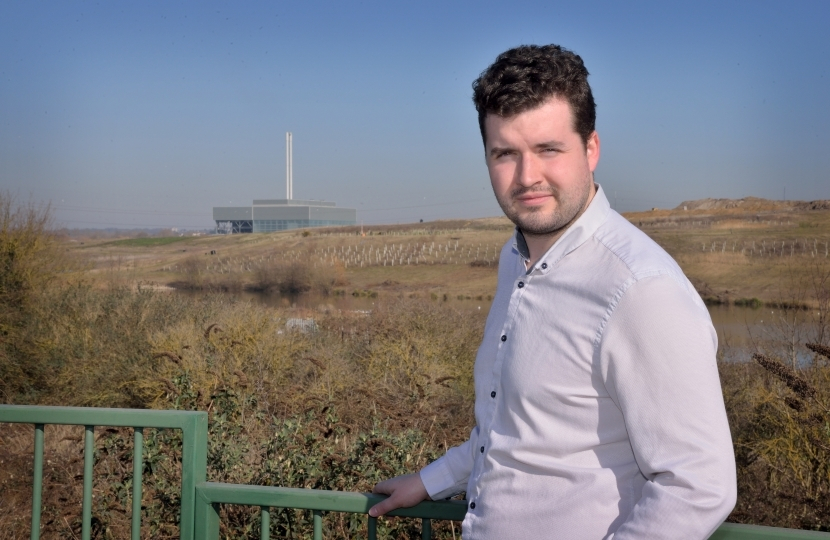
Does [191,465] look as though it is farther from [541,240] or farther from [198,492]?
[541,240]

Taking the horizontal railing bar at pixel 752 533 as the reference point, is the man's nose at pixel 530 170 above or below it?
above

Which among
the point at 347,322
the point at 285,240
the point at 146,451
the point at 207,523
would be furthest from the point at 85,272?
the point at 285,240

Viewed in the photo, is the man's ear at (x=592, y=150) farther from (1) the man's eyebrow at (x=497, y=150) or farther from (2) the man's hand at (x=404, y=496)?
(2) the man's hand at (x=404, y=496)

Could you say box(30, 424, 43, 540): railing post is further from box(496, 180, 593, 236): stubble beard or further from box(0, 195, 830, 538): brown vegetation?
box(496, 180, 593, 236): stubble beard

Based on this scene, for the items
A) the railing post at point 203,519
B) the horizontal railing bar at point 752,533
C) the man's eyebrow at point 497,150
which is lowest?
the railing post at point 203,519

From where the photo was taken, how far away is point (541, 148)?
1750 mm

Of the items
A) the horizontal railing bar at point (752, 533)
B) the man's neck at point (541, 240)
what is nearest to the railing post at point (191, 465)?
the man's neck at point (541, 240)

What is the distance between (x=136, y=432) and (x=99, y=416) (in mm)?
143

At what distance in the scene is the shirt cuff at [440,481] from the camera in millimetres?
2072

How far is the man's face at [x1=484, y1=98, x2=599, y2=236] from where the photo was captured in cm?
173

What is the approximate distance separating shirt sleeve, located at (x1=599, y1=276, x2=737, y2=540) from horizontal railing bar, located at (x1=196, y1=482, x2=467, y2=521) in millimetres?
682

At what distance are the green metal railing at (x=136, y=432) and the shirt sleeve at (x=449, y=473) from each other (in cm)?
67

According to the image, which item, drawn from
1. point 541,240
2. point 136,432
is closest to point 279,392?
point 136,432

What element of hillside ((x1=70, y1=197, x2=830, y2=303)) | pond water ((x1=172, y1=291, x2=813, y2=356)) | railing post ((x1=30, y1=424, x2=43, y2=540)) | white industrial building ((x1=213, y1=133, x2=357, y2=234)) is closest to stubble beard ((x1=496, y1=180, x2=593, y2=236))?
railing post ((x1=30, y1=424, x2=43, y2=540))
